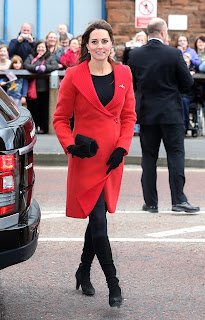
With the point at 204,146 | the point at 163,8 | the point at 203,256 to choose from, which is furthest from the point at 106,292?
the point at 163,8

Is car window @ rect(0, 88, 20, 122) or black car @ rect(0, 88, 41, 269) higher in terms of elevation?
car window @ rect(0, 88, 20, 122)

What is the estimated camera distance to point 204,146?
1444 cm

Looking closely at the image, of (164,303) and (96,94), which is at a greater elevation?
(96,94)

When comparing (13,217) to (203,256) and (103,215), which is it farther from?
(203,256)

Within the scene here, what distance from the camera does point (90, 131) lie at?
5211mm

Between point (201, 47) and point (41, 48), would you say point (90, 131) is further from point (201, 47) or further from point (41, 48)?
point (201, 47)

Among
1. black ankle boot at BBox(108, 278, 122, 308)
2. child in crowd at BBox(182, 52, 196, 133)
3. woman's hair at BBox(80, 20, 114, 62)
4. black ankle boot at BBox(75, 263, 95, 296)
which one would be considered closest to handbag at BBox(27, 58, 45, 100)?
child in crowd at BBox(182, 52, 196, 133)

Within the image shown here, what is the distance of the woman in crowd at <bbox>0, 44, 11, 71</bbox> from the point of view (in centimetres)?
1580

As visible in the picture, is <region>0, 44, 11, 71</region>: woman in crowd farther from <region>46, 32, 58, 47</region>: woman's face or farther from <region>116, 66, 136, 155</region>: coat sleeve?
<region>116, 66, 136, 155</region>: coat sleeve

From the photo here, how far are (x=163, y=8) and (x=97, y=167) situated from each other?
16.7 meters

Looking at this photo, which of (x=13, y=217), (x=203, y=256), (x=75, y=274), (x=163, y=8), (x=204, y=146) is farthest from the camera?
(x=163, y=8)

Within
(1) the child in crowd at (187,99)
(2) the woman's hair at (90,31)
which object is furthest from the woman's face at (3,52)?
(2) the woman's hair at (90,31)

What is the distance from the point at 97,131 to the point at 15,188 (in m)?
1.05

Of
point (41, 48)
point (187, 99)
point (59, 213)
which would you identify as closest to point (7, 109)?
point (59, 213)
